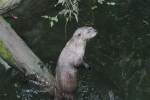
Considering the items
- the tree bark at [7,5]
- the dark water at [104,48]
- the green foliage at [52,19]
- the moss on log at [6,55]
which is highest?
the tree bark at [7,5]

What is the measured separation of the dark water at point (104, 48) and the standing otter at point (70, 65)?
15cm

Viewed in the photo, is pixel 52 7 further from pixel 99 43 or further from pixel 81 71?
pixel 81 71

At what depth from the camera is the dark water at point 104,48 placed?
5.78 metres

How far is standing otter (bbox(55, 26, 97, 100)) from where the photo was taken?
5605 mm

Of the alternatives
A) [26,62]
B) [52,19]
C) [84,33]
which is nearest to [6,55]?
[26,62]

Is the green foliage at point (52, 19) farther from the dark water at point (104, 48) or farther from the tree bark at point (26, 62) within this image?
the tree bark at point (26, 62)

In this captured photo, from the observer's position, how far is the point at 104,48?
6684 mm

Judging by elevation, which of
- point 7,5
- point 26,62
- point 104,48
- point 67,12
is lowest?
point 104,48

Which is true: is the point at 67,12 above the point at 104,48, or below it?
above

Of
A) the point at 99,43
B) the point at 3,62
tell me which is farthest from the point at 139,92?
the point at 3,62

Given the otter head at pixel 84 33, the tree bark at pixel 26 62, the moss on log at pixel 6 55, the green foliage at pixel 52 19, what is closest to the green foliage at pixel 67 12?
the green foliage at pixel 52 19

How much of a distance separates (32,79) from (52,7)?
7.43 ft

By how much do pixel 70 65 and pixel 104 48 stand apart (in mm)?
1092

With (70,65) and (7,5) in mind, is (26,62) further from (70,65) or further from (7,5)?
(7,5)
